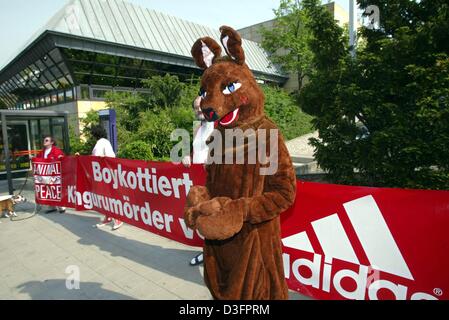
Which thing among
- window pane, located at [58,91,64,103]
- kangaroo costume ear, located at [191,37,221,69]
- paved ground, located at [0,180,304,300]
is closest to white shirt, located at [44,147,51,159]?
paved ground, located at [0,180,304,300]

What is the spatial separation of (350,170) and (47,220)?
629 centimetres

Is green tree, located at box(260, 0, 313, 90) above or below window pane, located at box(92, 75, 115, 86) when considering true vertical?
above

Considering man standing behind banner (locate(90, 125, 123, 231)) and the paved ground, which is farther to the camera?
man standing behind banner (locate(90, 125, 123, 231))

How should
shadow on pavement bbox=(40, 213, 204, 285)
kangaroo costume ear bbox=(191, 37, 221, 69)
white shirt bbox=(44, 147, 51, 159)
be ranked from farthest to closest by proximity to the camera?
white shirt bbox=(44, 147, 51, 159), shadow on pavement bbox=(40, 213, 204, 285), kangaroo costume ear bbox=(191, 37, 221, 69)

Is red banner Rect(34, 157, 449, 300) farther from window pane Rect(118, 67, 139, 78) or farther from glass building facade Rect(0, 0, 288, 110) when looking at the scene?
window pane Rect(118, 67, 139, 78)

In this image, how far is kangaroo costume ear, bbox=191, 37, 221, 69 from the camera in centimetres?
219

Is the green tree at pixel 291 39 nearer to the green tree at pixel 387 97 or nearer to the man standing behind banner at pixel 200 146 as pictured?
the green tree at pixel 387 97

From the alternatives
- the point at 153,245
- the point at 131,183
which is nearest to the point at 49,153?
the point at 131,183

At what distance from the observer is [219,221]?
69.8 inches

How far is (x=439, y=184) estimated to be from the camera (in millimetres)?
4059

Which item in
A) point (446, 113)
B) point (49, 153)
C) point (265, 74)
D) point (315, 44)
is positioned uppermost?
point (265, 74)

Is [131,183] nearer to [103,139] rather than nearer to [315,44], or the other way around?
[103,139]

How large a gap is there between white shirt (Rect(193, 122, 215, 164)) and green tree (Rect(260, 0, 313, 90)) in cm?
2466

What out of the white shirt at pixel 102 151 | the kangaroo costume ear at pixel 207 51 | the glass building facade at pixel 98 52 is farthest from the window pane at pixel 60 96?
the kangaroo costume ear at pixel 207 51
